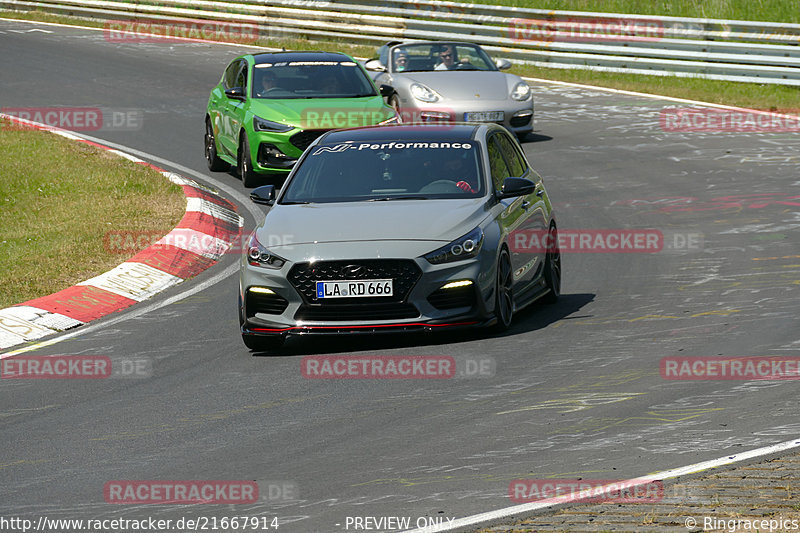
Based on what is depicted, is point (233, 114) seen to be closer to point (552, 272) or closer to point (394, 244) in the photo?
point (552, 272)

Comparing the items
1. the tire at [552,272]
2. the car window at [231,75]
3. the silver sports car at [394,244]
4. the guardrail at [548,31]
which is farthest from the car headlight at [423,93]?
the silver sports car at [394,244]

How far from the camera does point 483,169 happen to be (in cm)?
1081

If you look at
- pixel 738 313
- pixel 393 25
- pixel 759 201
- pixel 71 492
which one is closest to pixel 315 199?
pixel 738 313

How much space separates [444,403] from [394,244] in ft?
5.62

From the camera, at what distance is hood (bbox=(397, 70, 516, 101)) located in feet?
67.8

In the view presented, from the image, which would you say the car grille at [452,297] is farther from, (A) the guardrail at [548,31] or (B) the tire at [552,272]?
(A) the guardrail at [548,31]

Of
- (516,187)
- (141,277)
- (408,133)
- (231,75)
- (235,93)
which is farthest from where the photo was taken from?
(231,75)

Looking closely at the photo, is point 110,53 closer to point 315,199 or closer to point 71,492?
point 315,199

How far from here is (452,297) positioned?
9.53 meters

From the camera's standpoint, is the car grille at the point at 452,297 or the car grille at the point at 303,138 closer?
the car grille at the point at 452,297

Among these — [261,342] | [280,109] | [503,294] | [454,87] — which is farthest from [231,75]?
[503,294]

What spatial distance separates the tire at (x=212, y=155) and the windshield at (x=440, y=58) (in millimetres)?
3864

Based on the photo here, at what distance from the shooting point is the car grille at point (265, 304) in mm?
9617

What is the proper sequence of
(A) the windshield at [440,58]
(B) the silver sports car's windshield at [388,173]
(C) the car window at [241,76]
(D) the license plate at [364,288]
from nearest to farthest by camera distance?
(D) the license plate at [364,288] < (B) the silver sports car's windshield at [388,173] < (C) the car window at [241,76] < (A) the windshield at [440,58]
